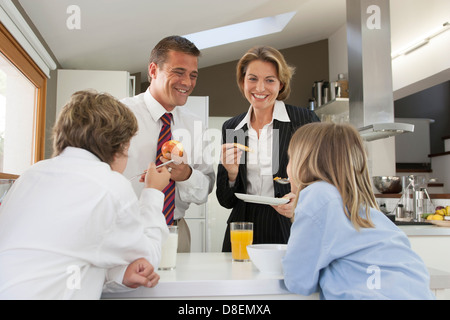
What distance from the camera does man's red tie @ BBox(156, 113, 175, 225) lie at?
1630 millimetres

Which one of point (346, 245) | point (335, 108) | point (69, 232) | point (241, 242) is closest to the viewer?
point (69, 232)

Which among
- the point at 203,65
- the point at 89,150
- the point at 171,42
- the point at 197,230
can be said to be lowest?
the point at 197,230

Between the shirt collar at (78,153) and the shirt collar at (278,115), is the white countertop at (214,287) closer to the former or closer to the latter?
the shirt collar at (78,153)

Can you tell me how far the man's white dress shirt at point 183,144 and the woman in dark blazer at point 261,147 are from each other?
Result: 3.6 inches

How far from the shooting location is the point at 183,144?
1812 mm

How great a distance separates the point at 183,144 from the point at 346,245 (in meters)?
0.96

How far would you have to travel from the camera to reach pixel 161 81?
5.88ft

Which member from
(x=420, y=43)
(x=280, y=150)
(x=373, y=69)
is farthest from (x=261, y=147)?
(x=420, y=43)

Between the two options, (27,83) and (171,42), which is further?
(27,83)

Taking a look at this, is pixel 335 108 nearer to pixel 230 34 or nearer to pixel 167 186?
pixel 230 34

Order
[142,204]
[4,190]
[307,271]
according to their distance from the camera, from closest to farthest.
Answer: [307,271] < [142,204] < [4,190]

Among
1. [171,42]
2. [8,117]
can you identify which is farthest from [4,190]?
[8,117]
